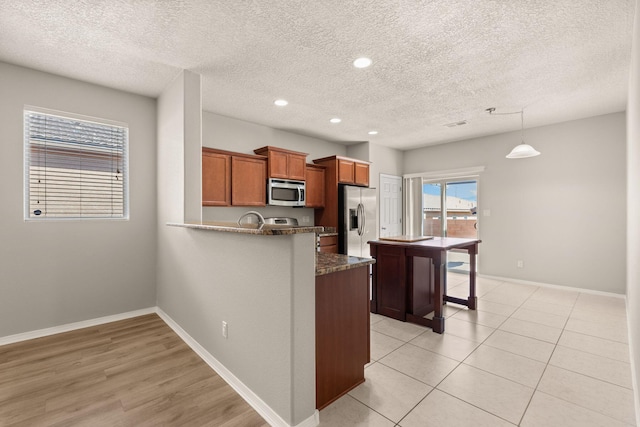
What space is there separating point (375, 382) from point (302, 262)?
3.94ft

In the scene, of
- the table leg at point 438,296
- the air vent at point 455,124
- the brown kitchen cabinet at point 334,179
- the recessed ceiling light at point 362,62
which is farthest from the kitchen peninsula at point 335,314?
the air vent at point 455,124

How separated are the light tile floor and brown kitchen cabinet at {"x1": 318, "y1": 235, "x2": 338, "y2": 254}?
1.73 m

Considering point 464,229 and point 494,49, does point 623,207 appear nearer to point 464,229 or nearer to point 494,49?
point 464,229

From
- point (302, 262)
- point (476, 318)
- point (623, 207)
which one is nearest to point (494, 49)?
point (302, 262)

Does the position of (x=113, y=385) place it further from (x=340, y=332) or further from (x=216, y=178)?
(x=216, y=178)

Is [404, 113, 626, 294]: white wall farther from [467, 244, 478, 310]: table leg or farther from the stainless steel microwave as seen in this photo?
the stainless steel microwave

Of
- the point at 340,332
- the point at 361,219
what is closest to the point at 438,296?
the point at 340,332

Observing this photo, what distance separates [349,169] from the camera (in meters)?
5.36

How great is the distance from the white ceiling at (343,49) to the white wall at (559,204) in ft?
2.35

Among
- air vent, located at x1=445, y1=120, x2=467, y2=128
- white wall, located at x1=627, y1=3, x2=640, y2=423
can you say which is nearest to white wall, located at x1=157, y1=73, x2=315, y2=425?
white wall, located at x1=627, y1=3, x2=640, y2=423

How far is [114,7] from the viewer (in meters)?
1.97

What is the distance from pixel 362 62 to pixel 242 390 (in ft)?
9.39

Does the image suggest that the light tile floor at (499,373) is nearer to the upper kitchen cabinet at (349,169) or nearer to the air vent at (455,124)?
the upper kitchen cabinet at (349,169)

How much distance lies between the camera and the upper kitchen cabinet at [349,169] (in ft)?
17.0
